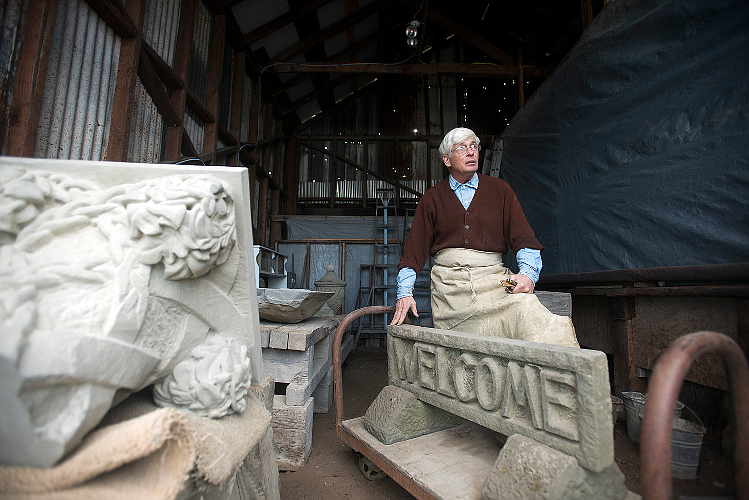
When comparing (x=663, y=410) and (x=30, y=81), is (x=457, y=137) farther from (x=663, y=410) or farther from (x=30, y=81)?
(x=30, y=81)

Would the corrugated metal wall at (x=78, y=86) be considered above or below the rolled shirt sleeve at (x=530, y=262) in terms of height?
above

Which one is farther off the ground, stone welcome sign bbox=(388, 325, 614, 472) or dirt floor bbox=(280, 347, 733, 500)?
stone welcome sign bbox=(388, 325, 614, 472)

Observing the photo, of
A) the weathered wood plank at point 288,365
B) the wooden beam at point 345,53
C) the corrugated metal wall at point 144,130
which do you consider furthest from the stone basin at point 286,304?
the wooden beam at point 345,53

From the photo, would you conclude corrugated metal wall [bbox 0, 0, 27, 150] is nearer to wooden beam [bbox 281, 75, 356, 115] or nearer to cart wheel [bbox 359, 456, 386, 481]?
cart wheel [bbox 359, 456, 386, 481]

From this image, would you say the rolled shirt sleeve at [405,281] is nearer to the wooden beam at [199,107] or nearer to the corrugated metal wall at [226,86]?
the wooden beam at [199,107]

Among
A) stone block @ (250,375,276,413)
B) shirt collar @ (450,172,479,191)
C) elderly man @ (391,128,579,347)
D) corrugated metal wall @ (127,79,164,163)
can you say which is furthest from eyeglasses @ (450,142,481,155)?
corrugated metal wall @ (127,79,164,163)

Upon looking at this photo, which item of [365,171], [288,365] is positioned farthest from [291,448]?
[365,171]

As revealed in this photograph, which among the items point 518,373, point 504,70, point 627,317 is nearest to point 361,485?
point 518,373

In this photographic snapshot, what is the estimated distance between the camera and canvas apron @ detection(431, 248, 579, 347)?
145 centimetres

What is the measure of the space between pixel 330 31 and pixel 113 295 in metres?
6.17

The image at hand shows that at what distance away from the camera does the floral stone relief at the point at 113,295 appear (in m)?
0.58

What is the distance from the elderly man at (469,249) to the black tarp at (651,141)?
38.9 inches

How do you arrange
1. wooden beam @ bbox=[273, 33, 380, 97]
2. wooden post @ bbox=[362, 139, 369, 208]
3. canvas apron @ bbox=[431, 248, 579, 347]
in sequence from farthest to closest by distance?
1. wooden post @ bbox=[362, 139, 369, 208]
2. wooden beam @ bbox=[273, 33, 380, 97]
3. canvas apron @ bbox=[431, 248, 579, 347]

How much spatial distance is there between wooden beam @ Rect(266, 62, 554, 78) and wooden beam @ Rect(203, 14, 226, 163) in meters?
1.41
